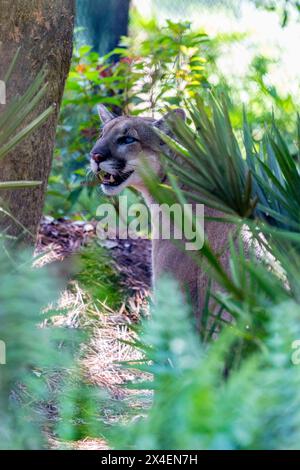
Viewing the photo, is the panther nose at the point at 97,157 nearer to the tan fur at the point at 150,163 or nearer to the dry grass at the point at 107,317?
the tan fur at the point at 150,163

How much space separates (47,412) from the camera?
4215 mm

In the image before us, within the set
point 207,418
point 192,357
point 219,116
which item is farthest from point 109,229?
point 207,418

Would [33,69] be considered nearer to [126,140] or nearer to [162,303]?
[126,140]

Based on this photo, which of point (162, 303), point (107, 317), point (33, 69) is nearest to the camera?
point (162, 303)

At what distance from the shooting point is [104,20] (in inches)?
314

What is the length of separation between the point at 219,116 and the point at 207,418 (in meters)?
1.79

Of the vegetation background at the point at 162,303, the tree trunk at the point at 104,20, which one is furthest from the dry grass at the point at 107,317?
the tree trunk at the point at 104,20

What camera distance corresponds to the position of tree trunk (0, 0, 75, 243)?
4.23 meters

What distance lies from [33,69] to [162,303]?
2425 millimetres

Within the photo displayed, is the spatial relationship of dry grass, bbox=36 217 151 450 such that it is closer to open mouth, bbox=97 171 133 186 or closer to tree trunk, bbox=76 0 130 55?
open mouth, bbox=97 171 133 186

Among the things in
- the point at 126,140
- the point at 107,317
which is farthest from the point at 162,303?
the point at 107,317

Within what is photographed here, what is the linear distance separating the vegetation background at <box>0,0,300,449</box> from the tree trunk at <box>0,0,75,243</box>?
16 millimetres

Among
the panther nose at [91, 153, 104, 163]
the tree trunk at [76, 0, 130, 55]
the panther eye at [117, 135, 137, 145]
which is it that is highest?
the tree trunk at [76, 0, 130, 55]

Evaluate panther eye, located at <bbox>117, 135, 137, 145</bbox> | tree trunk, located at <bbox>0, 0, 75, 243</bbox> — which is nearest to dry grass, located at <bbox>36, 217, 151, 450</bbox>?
tree trunk, located at <bbox>0, 0, 75, 243</bbox>
